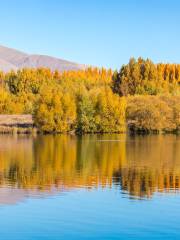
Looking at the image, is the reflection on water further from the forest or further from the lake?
the forest

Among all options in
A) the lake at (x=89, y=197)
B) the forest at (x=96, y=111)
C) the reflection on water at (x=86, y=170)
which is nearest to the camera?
the lake at (x=89, y=197)

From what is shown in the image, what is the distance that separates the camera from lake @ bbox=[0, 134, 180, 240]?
57.1 feet

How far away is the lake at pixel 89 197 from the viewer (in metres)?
17.4

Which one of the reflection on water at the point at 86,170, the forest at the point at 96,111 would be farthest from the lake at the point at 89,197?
the forest at the point at 96,111

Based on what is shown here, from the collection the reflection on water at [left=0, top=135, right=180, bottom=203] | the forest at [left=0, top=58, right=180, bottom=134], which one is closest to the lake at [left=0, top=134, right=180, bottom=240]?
the reflection on water at [left=0, top=135, right=180, bottom=203]

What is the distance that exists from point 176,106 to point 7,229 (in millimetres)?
71235

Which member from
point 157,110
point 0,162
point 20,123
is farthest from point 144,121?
point 0,162

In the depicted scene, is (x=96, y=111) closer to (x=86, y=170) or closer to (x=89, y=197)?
(x=86, y=170)

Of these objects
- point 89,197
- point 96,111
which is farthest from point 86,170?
point 96,111

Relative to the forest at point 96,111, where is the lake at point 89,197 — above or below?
below

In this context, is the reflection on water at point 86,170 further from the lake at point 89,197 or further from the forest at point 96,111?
the forest at point 96,111

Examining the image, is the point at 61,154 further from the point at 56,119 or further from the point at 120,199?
the point at 56,119

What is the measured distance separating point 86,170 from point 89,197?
371 inches

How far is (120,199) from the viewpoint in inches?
887
